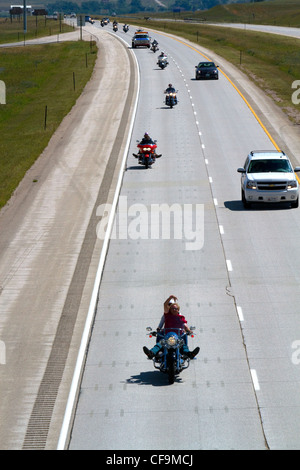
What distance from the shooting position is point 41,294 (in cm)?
2361

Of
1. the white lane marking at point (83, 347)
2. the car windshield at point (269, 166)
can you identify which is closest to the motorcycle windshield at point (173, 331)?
the white lane marking at point (83, 347)

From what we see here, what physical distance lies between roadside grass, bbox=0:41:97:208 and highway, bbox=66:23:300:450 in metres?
6.26

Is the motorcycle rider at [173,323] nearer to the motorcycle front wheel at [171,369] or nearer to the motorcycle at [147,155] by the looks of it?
the motorcycle front wheel at [171,369]

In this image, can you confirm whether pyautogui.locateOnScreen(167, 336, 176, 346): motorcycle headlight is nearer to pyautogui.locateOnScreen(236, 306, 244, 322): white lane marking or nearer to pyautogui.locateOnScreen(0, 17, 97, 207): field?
pyautogui.locateOnScreen(236, 306, 244, 322): white lane marking

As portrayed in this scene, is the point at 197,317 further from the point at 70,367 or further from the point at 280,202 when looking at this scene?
the point at 280,202

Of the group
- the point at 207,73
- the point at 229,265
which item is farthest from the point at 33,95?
the point at 229,265

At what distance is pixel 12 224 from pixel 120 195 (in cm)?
550

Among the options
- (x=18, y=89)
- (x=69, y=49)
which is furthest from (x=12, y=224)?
(x=69, y=49)

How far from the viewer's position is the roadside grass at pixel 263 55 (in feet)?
225

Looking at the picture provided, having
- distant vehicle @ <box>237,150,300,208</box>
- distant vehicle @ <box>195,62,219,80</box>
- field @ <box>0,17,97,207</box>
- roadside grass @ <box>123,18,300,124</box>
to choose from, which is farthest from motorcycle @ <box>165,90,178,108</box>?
distant vehicle @ <box>237,150,300,208</box>

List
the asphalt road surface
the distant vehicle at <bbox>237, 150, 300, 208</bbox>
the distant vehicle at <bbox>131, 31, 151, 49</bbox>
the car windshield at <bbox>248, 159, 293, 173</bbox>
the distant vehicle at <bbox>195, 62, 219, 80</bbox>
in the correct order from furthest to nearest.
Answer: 1. the distant vehicle at <bbox>131, 31, 151, 49</bbox>
2. the distant vehicle at <bbox>195, 62, 219, 80</bbox>
3. the car windshield at <bbox>248, 159, 293, 173</bbox>
4. the distant vehicle at <bbox>237, 150, 300, 208</bbox>
5. the asphalt road surface

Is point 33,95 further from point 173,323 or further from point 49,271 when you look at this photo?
point 173,323

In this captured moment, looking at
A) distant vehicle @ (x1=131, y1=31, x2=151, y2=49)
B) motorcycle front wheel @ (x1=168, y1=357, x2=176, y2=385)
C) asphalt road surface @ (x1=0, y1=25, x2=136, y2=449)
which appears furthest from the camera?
distant vehicle @ (x1=131, y1=31, x2=151, y2=49)

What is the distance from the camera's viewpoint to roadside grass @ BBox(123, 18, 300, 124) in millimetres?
68669
